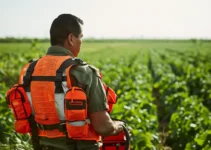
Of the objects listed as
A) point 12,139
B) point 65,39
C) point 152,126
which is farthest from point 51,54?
point 152,126

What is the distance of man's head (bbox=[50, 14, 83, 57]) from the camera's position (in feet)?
9.60

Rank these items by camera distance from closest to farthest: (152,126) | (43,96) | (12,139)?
(43,96), (12,139), (152,126)

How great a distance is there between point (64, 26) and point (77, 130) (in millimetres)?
795

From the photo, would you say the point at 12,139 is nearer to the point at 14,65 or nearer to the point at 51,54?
the point at 51,54

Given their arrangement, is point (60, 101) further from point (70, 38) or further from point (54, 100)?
point (70, 38)

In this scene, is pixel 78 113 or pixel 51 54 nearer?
pixel 78 113

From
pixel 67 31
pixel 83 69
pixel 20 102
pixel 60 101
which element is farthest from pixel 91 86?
pixel 20 102

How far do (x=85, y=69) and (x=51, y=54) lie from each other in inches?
16.1

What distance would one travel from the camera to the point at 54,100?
2.87m

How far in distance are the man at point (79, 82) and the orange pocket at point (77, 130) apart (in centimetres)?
7

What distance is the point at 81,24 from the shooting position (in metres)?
3.00

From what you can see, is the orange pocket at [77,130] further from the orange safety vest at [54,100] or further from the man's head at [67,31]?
the man's head at [67,31]

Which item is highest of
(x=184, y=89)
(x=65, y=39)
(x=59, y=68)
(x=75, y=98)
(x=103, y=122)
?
(x=65, y=39)

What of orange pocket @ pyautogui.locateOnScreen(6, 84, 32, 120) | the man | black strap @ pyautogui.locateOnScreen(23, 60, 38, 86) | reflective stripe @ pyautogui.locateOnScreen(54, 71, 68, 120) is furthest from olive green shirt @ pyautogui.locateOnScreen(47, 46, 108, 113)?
orange pocket @ pyautogui.locateOnScreen(6, 84, 32, 120)
